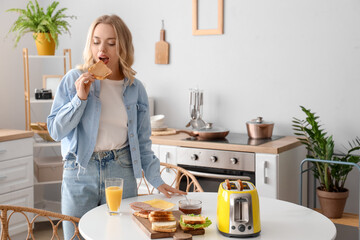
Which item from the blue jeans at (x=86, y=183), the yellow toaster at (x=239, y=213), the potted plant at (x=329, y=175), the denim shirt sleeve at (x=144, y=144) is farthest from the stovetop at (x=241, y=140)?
the yellow toaster at (x=239, y=213)

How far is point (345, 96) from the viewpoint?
320cm

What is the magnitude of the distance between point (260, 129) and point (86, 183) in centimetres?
Answer: 161

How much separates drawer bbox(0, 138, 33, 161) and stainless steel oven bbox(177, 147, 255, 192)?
3.75 feet

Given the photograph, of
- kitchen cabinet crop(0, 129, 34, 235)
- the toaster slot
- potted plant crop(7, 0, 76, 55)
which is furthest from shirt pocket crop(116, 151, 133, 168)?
potted plant crop(7, 0, 76, 55)

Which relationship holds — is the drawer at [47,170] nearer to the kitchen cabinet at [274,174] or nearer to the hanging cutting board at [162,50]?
the hanging cutting board at [162,50]

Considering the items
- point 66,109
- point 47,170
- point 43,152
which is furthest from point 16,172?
point 66,109

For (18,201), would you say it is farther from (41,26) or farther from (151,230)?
(151,230)

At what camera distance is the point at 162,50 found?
3.89m

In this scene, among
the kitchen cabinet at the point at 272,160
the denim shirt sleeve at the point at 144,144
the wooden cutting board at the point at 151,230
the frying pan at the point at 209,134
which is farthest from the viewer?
the frying pan at the point at 209,134

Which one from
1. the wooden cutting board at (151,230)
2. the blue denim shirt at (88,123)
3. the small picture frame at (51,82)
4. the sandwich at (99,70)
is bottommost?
the wooden cutting board at (151,230)

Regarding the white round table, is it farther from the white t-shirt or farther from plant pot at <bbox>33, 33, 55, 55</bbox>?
plant pot at <bbox>33, 33, 55, 55</bbox>

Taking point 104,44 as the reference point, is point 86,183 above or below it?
below

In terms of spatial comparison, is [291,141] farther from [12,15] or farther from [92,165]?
[12,15]

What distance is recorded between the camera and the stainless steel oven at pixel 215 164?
9.86ft
